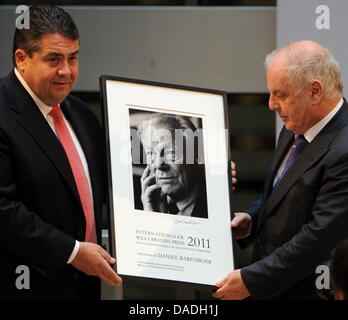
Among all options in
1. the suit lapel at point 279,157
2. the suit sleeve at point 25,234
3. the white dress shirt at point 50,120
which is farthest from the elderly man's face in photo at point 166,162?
the suit sleeve at point 25,234

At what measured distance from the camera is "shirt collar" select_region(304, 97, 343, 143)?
334 cm

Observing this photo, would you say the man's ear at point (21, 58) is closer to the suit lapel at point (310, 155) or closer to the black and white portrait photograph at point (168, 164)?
the black and white portrait photograph at point (168, 164)

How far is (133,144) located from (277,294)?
874mm

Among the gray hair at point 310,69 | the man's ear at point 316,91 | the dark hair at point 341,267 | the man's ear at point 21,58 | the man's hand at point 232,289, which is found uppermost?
the man's ear at point 21,58

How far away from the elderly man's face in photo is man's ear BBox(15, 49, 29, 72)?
0.58 metres

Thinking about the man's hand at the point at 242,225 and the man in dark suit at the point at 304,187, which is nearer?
the man in dark suit at the point at 304,187

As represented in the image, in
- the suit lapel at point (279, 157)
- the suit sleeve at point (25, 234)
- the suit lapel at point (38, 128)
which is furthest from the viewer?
the suit lapel at point (279, 157)

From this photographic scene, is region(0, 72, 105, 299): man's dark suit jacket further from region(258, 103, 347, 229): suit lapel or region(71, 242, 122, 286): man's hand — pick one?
region(258, 103, 347, 229): suit lapel

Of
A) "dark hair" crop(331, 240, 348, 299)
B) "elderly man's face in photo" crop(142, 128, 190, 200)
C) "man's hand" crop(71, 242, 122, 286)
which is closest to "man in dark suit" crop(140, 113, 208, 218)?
"elderly man's face in photo" crop(142, 128, 190, 200)

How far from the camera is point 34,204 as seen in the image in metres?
3.24

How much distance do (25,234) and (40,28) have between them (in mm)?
831

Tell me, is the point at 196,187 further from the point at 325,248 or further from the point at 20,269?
the point at 20,269

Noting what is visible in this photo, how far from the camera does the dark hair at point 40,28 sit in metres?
3.24

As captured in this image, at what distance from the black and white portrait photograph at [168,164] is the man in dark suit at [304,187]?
0.33 m
